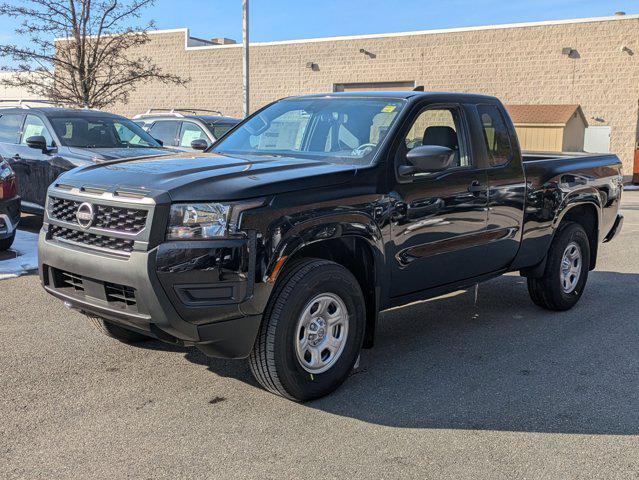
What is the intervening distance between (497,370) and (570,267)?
220 cm

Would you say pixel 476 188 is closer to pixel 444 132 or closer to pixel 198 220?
pixel 444 132

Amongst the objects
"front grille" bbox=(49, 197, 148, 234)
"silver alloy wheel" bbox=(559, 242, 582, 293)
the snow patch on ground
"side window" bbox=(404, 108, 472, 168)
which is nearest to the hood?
"front grille" bbox=(49, 197, 148, 234)

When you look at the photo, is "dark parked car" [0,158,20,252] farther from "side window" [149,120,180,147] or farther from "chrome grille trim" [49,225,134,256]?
"side window" [149,120,180,147]

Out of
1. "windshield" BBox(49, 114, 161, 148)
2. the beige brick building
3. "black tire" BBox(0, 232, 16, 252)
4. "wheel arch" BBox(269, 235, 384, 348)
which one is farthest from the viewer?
the beige brick building

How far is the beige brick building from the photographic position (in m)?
28.6

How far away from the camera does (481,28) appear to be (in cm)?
3094

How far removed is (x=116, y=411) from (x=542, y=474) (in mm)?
2410

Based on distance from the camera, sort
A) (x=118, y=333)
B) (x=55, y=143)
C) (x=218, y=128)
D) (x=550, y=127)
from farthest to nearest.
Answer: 1. (x=550, y=127)
2. (x=218, y=128)
3. (x=55, y=143)
4. (x=118, y=333)

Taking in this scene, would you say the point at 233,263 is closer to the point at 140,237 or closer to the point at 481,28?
the point at 140,237

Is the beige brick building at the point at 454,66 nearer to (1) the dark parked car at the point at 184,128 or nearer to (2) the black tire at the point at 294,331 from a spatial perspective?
(1) the dark parked car at the point at 184,128

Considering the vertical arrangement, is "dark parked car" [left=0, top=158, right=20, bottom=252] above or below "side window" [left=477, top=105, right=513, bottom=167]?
below

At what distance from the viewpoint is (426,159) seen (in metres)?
4.52

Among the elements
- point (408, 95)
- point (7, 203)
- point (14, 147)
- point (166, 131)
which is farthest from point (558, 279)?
point (166, 131)

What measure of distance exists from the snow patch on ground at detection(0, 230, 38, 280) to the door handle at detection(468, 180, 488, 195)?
198 inches
